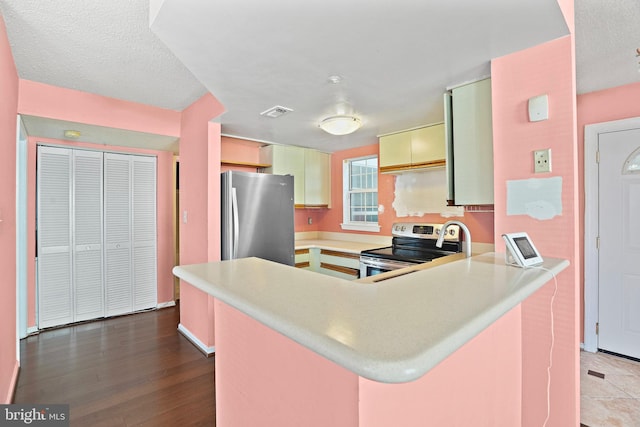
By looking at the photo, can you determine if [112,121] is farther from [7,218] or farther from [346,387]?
[346,387]

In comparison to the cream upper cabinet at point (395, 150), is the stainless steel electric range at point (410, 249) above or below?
below

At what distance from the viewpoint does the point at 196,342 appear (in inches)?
118

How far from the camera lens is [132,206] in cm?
388

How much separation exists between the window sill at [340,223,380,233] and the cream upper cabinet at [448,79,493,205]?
6.62ft

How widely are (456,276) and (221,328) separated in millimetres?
973

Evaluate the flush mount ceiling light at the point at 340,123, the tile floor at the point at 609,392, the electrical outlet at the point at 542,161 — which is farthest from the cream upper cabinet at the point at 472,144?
the tile floor at the point at 609,392

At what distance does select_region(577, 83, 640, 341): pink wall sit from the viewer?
2547 mm

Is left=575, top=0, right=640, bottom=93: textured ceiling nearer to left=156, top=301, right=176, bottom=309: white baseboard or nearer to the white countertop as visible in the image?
the white countertop

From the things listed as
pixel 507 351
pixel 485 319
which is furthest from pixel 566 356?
pixel 485 319

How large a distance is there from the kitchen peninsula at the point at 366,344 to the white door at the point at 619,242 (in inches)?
81.7

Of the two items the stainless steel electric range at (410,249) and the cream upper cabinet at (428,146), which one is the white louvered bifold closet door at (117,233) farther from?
the cream upper cabinet at (428,146)

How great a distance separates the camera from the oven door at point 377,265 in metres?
2.82

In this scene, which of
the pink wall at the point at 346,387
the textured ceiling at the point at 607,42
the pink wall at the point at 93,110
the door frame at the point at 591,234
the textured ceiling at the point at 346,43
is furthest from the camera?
the door frame at the point at 591,234

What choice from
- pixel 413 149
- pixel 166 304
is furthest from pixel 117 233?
pixel 413 149
